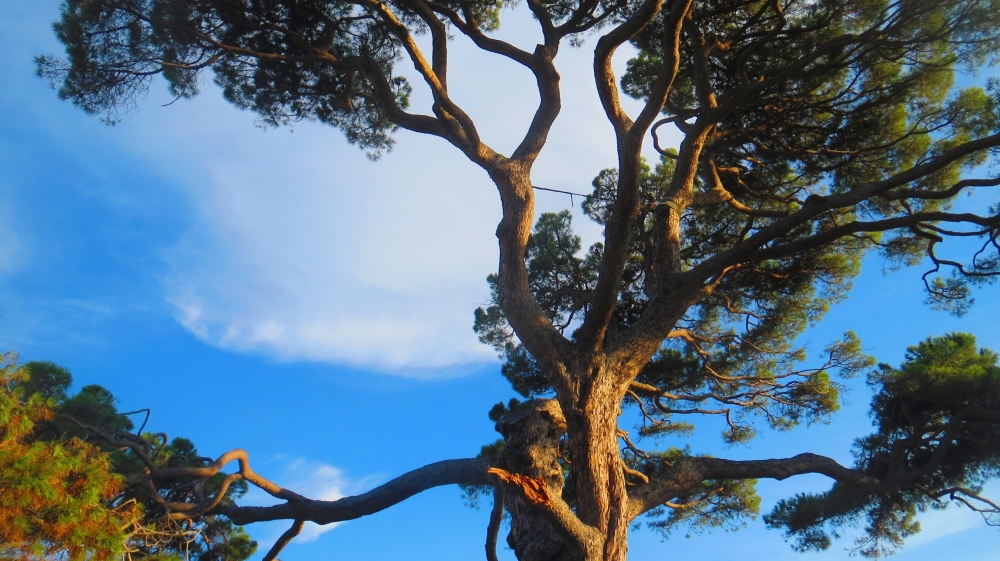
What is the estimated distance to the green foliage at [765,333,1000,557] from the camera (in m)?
4.82

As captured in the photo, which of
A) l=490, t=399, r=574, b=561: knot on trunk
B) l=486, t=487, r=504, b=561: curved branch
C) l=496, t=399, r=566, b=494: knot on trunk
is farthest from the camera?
l=486, t=487, r=504, b=561: curved branch

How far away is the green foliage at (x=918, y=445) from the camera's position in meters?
4.82

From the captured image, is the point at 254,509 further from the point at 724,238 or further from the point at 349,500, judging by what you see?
the point at 724,238

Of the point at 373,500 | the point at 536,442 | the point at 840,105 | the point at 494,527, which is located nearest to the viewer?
the point at 536,442

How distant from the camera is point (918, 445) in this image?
16.3 feet

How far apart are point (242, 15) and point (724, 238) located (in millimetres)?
5006

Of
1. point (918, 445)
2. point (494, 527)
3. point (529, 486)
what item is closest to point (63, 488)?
point (529, 486)

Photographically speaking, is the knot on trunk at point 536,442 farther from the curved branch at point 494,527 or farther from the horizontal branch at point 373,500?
the curved branch at point 494,527

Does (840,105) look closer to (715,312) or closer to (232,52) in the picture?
(715,312)

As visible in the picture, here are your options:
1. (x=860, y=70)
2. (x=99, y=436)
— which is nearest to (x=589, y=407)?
(x=99, y=436)

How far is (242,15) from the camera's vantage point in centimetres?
609

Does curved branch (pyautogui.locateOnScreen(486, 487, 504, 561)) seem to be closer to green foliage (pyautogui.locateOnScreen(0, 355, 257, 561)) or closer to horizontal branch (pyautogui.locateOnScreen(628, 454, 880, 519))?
horizontal branch (pyautogui.locateOnScreen(628, 454, 880, 519))

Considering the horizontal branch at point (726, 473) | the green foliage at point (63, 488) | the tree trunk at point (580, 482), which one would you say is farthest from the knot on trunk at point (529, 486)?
the green foliage at point (63, 488)

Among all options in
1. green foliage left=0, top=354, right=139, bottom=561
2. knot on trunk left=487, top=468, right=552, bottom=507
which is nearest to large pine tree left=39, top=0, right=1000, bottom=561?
knot on trunk left=487, top=468, right=552, bottom=507
